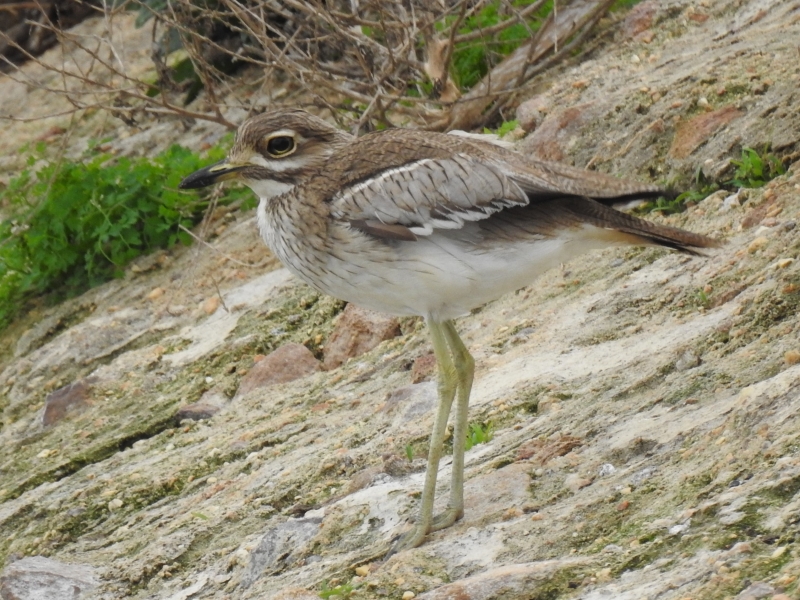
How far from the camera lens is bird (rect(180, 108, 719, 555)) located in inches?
169

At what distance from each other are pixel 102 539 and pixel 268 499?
0.84 m

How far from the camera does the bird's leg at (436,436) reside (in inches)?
168

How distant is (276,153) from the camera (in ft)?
15.8

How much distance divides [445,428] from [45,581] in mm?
1604

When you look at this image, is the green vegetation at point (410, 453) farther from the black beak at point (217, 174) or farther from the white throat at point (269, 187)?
the black beak at point (217, 174)

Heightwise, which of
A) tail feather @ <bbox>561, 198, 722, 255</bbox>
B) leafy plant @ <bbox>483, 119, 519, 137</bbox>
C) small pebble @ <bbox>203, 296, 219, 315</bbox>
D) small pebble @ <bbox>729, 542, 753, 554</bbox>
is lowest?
small pebble @ <bbox>729, 542, 753, 554</bbox>

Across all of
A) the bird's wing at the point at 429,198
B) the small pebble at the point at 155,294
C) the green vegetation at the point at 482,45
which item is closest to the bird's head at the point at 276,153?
the bird's wing at the point at 429,198

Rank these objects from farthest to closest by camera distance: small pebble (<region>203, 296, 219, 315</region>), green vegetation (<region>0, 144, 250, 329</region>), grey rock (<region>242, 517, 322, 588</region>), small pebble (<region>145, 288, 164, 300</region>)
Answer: green vegetation (<region>0, 144, 250, 329</region>), small pebble (<region>145, 288, 164, 300</region>), small pebble (<region>203, 296, 219, 315</region>), grey rock (<region>242, 517, 322, 588</region>)

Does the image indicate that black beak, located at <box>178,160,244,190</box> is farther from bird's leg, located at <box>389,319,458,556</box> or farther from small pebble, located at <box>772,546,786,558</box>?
small pebble, located at <box>772,546,786,558</box>

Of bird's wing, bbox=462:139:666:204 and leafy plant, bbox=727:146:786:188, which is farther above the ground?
bird's wing, bbox=462:139:666:204

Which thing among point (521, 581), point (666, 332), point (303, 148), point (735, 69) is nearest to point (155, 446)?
point (303, 148)

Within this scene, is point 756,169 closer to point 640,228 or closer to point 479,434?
point 640,228

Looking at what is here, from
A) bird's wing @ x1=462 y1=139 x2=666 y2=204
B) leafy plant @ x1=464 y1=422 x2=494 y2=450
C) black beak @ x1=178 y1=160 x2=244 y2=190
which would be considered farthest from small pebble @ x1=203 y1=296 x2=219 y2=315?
bird's wing @ x1=462 y1=139 x2=666 y2=204

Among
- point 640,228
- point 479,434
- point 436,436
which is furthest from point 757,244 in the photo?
point 436,436
